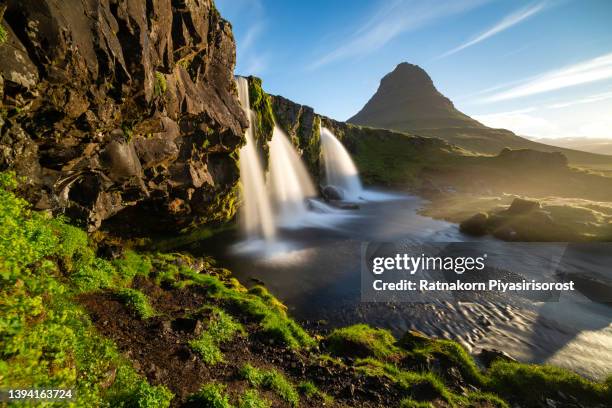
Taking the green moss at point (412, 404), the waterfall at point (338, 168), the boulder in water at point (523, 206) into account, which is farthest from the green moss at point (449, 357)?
the waterfall at point (338, 168)

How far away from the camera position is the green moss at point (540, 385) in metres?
11.9

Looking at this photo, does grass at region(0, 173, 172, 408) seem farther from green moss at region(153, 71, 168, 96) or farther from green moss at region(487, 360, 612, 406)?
green moss at region(487, 360, 612, 406)

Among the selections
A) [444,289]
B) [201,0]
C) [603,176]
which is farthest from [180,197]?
[603,176]

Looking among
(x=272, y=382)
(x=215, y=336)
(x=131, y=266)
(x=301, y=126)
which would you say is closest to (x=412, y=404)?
(x=272, y=382)

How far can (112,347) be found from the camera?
876 cm

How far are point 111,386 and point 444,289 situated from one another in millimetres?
22284

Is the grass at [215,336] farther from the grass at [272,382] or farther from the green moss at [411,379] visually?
the green moss at [411,379]

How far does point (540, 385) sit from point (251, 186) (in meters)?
34.5

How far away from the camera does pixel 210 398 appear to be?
7820mm

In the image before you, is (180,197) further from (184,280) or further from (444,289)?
(444,289)

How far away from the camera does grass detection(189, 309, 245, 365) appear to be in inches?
419

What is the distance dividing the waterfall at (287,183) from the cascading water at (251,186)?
369 centimetres

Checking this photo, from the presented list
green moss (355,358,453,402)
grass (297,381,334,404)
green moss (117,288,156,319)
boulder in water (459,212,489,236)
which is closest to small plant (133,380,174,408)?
grass (297,381,334,404)

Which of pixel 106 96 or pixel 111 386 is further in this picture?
pixel 106 96
